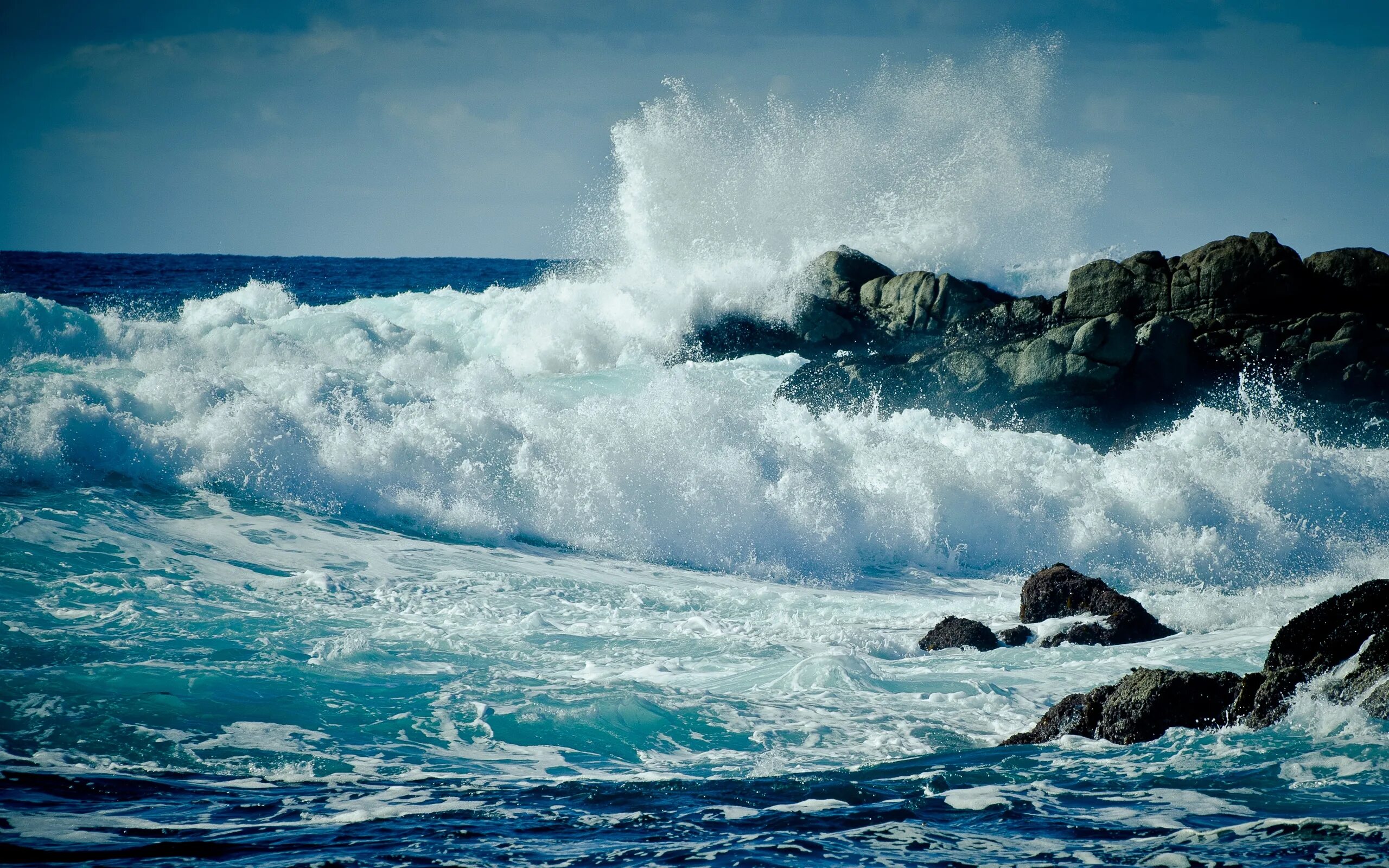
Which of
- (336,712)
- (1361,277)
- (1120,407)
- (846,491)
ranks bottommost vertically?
(336,712)

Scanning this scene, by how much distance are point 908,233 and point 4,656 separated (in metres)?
18.4

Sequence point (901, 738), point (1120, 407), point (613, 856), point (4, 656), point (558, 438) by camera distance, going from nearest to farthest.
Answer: point (613, 856), point (901, 738), point (4, 656), point (558, 438), point (1120, 407)

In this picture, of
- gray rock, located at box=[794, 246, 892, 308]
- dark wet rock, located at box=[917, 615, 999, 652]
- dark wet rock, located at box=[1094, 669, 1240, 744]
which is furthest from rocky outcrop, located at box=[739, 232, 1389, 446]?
dark wet rock, located at box=[1094, 669, 1240, 744]

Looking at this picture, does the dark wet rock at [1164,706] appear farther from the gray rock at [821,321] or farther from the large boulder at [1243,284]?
the gray rock at [821,321]

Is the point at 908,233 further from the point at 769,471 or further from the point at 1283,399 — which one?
the point at 769,471

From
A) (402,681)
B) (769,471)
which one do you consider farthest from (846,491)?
(402,681)

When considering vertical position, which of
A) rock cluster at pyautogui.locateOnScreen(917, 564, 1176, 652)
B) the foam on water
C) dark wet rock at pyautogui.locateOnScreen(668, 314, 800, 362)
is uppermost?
dark wet rock at pyautogui.locateOnScreen(668, 314, 800, 362)

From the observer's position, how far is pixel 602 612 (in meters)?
9.48

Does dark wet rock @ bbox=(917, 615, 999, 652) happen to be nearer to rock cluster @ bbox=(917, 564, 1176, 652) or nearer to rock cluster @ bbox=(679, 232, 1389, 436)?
rock cluster @ bbox=(917, 564, 1176, 652)

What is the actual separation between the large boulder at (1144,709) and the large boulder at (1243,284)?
13.9 meters

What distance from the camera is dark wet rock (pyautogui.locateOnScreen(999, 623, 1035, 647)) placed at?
866 cm

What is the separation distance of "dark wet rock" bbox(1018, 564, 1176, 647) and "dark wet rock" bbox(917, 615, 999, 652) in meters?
0.47

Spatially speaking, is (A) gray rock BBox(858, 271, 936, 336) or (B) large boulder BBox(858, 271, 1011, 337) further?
(A) gray rock BBox(858, 271, 936, 336)

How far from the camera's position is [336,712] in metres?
6.52
